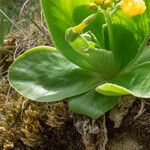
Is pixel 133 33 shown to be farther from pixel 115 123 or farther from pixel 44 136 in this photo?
pixel 44 136

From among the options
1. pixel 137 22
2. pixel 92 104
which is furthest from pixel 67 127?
pixel 137 22

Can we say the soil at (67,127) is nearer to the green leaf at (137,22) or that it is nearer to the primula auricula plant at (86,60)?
the primula auricula plant at (86,60)

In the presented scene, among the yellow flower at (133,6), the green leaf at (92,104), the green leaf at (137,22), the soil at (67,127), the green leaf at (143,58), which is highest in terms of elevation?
the yellow flower at (133,6)

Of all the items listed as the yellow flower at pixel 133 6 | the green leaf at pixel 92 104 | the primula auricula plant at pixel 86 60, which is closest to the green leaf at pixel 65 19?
the primula auricula plant at pixel 86 60

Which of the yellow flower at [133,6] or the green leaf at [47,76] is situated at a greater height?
the yellow flower at [133,6]

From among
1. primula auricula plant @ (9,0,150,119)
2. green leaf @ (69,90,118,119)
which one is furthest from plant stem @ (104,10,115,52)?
green leaf @ (69,90,118,119)

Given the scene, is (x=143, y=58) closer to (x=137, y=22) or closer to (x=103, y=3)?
(x=137, y=22)

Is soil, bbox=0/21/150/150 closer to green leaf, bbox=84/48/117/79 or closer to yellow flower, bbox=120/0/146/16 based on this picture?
green leaf, bbox=84/48/117/79
